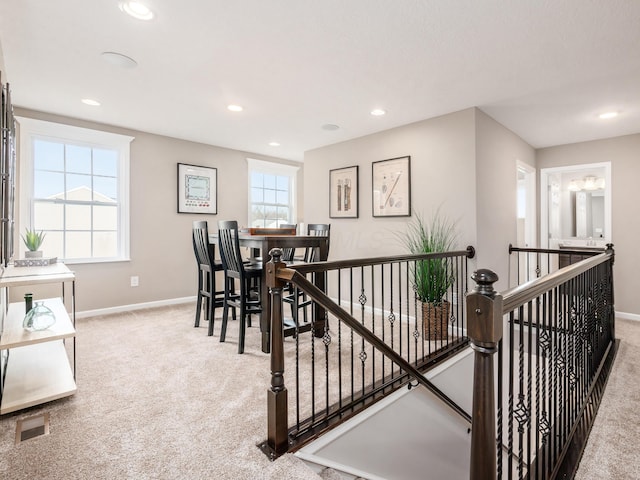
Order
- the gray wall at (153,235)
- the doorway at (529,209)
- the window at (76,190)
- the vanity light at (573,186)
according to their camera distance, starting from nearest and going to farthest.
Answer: the window at (76,190) → the gray wall at (153,235) → the doorway at (529,209) → the vanity light at (573,186)

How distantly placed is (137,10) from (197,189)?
3057 mm

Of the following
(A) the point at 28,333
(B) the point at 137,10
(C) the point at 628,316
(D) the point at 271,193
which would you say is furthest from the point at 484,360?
(D) the point at 271,193

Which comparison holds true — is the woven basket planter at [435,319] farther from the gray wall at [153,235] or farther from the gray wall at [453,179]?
the gray wall at [153,235]

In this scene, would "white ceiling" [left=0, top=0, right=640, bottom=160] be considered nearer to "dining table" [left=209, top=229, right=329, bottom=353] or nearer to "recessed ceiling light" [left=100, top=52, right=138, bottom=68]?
"recessed ceiling light" [left=100, top=52, right=138, bottom=68]

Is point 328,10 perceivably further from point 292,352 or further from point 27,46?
point 292,352

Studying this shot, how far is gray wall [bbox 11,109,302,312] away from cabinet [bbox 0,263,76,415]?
5.10 feet

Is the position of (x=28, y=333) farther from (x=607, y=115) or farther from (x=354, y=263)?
(x=607, y=115)

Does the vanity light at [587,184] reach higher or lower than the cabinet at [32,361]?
higher

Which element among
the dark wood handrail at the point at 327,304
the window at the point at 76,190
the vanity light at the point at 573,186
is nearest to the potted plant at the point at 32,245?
the window at the point at 76,190

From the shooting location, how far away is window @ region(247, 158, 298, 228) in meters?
5.58

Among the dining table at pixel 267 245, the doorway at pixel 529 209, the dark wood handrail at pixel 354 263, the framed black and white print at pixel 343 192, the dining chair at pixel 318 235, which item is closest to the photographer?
the dark wood handrail at pixel 354 263

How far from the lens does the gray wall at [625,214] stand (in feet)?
14.2

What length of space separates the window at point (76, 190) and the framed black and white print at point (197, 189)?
0.68 m

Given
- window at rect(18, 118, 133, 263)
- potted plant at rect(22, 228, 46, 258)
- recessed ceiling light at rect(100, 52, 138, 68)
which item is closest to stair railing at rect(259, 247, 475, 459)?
recessed ceiling light at rect(100, 52, 138, 68)
